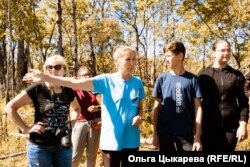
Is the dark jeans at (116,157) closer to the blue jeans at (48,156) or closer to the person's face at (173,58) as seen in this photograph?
the blue jeans at (48,156)

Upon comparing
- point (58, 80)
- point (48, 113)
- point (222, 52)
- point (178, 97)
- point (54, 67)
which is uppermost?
point (222, 52)

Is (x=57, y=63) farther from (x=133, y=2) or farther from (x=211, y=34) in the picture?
(x=133, y=2)

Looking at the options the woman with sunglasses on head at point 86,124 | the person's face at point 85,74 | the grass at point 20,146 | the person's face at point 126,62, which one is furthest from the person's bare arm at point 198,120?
the grass at point 20,146

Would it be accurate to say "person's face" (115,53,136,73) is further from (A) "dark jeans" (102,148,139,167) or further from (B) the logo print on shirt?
(A) "dark jeans" (102,148,139,167)

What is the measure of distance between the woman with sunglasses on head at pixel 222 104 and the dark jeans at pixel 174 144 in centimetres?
38

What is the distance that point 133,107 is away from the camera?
333 cm

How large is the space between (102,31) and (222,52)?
27.9m

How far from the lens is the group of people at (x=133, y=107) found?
331 cm

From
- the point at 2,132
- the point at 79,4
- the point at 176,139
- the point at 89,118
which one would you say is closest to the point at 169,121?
the point at 176,139

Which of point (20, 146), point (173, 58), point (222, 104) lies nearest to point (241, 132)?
point (222, 104)

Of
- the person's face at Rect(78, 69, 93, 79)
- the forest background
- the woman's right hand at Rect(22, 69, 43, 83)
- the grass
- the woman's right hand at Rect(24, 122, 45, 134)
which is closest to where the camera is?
the woman's right hand at Rect(22, 69, 43, 83)

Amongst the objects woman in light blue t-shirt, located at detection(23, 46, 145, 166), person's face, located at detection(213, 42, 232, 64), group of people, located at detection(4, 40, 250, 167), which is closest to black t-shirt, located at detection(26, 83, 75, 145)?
group of people, located at detection(4, 40, 250, 167)

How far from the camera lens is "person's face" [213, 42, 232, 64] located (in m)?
3.89

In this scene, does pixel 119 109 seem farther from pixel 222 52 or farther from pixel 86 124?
pixel 86 124
